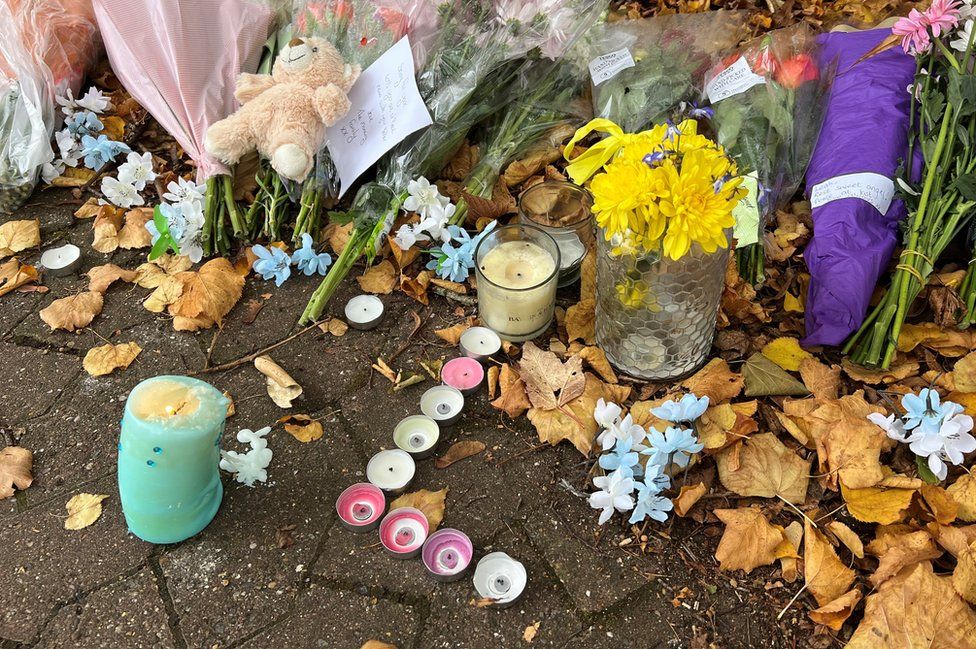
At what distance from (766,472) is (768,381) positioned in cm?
28

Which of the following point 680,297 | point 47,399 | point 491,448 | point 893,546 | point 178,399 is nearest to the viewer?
point 178,399

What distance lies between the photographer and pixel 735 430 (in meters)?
1.86

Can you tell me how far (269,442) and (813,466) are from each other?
4.64 ft

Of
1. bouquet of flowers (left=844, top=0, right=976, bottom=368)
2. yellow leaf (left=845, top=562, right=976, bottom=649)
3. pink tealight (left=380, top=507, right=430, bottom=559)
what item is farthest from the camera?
bouquet of flowers (left=844, top=0, right=976, bottom=368)

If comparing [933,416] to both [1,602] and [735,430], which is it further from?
[1,602]

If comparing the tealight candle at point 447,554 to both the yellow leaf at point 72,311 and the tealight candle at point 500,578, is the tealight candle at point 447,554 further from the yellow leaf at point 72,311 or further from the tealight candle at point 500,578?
the yellow leaf at point 72,311

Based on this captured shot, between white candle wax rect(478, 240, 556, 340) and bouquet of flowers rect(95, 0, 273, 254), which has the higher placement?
bouquet of flowers rect(95, 0, 273, 254)

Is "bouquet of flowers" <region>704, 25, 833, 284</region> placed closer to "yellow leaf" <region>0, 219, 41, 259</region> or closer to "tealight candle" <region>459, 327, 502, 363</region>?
"tealight candle" <region>459, 327, 502, 363</region>

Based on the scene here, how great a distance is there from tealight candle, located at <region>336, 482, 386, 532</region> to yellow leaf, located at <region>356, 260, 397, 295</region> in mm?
699

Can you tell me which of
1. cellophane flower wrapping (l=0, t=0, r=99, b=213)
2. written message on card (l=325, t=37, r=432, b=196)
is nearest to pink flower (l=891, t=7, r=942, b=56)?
written message on card (l=325, t=37, r=432, b=196)

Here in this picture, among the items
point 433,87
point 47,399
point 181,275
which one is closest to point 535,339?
point 433,87

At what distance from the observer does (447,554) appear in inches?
68.6

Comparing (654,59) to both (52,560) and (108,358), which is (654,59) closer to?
(108,358)

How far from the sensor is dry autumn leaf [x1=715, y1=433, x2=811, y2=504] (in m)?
1.80
